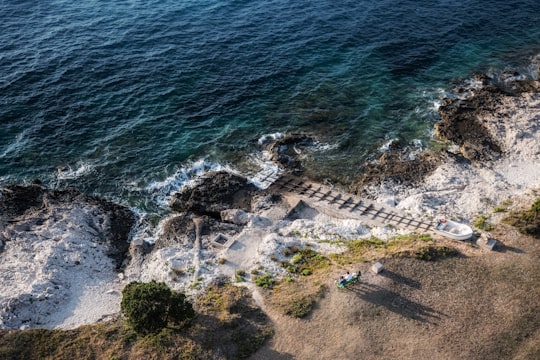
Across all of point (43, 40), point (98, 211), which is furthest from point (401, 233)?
point (43, 40)

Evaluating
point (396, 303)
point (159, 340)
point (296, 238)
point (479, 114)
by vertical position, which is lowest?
point (396, 303)

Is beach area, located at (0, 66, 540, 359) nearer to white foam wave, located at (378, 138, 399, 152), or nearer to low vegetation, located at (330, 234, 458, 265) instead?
white foam wave, located at (378, 138, 399, 152)

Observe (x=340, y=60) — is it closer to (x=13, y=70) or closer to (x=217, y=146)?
(x=217, y=146)

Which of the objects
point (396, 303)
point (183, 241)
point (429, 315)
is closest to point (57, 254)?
point (183, 241)

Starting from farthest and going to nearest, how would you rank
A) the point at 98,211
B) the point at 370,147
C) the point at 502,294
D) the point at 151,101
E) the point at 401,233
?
the point at 151,101, the point at 370,147, the point at 98,211, the point at 401,233, the point at 502,294

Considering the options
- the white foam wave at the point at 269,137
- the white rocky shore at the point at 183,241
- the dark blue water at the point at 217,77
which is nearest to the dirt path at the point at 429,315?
the white rocky shore at the point at 183,241

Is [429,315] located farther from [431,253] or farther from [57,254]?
[57,254]
